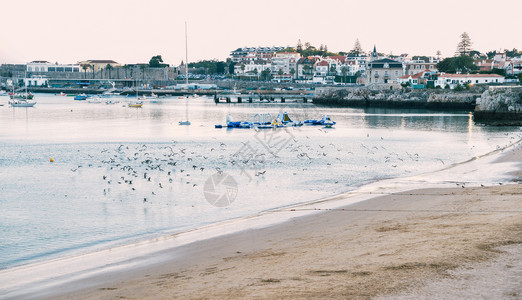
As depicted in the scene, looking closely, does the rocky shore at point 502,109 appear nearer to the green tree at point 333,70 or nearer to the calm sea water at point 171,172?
the calm sea water at point 171,172

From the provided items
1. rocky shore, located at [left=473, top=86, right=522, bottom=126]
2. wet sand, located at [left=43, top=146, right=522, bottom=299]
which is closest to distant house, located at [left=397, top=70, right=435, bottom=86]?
rocky shore, located at [left=473, top=86, right=522, bottom=126]

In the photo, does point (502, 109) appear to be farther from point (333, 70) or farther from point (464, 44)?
point (333, 70)

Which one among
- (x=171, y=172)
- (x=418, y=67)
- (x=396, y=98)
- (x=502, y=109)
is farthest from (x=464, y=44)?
(x=171, y=172)

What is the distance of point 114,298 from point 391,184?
613 inches

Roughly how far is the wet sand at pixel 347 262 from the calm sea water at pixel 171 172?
3.40m

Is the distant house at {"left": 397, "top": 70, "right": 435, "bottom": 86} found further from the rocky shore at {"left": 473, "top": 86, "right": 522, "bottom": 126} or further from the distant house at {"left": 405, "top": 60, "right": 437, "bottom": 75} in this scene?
the rocky shore at {"left": 473, "top": 86, "right": 522, "bottom": 126}

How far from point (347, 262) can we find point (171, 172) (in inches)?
726

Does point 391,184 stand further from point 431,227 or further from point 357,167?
point 431,227

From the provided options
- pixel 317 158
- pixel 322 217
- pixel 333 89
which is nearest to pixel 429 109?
pixel 333 89

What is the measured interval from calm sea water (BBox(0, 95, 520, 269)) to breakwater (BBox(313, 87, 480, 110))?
36.1m

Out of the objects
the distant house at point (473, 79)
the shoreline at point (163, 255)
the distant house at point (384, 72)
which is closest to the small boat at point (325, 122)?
→ the shoreline at point (163, 255)

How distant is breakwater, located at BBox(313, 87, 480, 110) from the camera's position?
292 ft

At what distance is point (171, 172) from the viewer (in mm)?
27266

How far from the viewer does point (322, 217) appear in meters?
15.8
